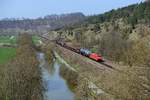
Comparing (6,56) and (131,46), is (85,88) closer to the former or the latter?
(131,46)

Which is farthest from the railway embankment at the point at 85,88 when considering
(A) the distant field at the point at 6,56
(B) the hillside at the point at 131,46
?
(A) the distant field at the point at 6,56

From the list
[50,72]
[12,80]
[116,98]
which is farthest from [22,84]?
[50,72]

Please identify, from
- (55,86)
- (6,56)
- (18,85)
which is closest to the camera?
(18,85)

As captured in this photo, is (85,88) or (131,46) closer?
(85,88)

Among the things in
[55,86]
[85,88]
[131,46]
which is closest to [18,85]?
[85,88]

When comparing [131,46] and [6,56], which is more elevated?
[131,46]

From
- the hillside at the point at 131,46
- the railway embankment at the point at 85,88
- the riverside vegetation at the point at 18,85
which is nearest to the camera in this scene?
the hillside at the point at 131,46

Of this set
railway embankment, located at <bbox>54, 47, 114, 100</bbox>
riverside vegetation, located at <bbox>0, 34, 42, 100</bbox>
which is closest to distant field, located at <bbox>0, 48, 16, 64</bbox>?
railway embankment, located at <bbox>54, 47, 114, 100</bbox>

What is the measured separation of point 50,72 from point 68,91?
17779mm

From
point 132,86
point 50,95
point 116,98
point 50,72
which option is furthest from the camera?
point 50,72

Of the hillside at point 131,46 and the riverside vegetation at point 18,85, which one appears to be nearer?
the hillside at point 131,46

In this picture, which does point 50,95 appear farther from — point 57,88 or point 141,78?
point 141,78

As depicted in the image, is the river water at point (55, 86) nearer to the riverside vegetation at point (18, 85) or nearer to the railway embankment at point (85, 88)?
the railway embankment at point (85, 88)

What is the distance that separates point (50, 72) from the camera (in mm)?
64875
